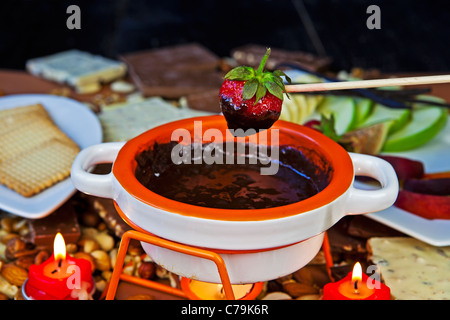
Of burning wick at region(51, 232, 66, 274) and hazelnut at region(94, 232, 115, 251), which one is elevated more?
burning wick at region(51, 232, 66, 274)

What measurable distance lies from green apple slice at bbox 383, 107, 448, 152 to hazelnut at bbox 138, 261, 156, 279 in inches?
41.6

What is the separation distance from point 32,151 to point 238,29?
2.50 meters

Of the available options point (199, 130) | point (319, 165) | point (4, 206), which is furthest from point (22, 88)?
point (319, 165)

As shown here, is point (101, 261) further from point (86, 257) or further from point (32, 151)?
point (32, 151)

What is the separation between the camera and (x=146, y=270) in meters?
1.49

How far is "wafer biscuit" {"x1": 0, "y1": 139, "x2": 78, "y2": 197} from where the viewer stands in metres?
1.66

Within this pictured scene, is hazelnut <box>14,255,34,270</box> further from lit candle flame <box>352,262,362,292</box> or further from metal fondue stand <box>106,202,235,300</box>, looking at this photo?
lit candle flame <box>352,262,362,292</box>

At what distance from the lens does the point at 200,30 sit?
402 cm

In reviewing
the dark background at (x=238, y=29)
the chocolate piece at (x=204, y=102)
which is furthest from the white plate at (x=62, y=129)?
the dark background at (x=238, y=29)

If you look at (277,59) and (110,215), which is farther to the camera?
(277,59)

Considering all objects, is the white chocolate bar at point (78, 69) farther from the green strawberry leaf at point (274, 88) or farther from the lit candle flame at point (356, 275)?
the lit candle flame at point (356, 275)

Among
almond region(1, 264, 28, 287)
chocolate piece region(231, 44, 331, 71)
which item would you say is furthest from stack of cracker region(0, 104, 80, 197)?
chocolate piece region(231, 44, 331, 71)

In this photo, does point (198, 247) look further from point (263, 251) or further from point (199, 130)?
point (199, 130)

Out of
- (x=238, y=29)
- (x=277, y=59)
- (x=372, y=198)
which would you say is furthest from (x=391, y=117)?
(x=238, y=29)
